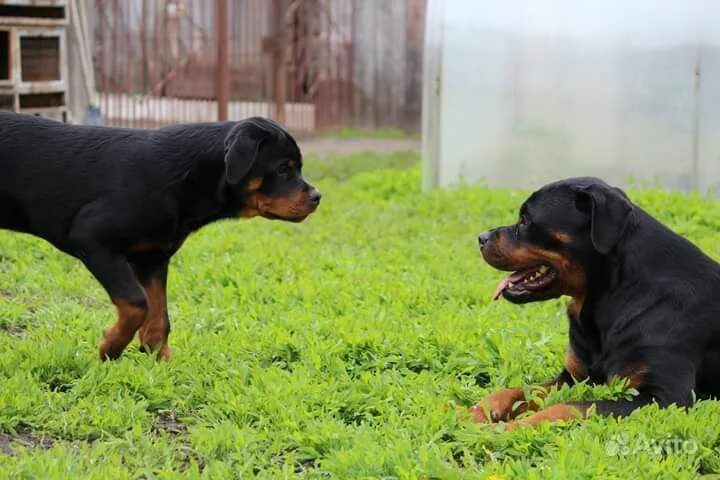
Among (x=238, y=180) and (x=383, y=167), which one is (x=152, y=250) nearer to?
(x=238, y=180)

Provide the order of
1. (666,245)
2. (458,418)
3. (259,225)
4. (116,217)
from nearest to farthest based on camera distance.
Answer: (458,418) < (666,245) < (116,217) < (259,225)

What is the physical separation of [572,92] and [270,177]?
5.40m

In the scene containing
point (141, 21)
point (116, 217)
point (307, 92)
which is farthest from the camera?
point (307, 92)

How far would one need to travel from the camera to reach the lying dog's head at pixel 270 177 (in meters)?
5.20

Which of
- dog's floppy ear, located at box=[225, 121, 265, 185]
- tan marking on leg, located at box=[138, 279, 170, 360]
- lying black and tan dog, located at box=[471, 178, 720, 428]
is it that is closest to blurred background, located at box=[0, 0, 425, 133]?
tan marking on leg, located at box=[138, 279, 170, 360]

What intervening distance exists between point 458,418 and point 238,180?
1476mm

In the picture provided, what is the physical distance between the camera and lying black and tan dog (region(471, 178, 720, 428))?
4477 millimetres

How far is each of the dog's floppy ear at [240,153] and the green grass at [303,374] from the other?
821 millimetres

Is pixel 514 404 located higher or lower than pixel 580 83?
lower

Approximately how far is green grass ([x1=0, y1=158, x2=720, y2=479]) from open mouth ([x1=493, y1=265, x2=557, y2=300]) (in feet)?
1.31

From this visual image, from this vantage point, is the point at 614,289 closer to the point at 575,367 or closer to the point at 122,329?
the point at 575,367

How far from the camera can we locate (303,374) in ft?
16.1

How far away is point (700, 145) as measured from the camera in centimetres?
979

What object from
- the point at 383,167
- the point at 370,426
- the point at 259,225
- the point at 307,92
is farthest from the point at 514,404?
the point at 307,92
